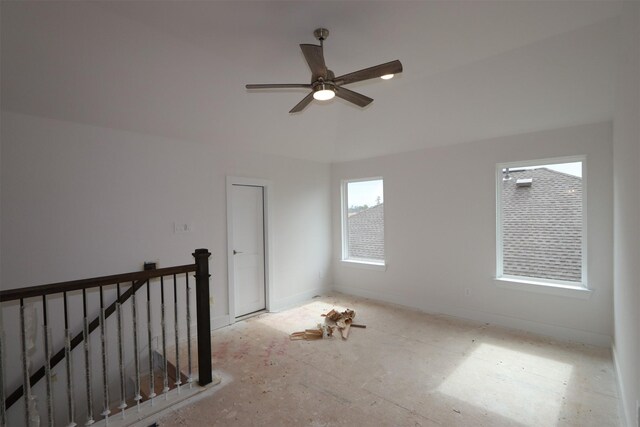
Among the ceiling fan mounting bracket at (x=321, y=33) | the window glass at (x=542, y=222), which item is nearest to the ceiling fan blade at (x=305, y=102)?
the ceiling fan mounting bracket at (x=321, y=33)

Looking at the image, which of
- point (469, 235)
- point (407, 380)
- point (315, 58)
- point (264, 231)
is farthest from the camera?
point (264, 231)

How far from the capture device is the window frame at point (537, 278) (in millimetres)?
3457

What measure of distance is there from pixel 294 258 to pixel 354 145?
2.20m

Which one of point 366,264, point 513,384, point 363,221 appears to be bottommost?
point 513,384

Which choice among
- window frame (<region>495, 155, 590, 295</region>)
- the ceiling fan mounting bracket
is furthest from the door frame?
window frame (<region>495, 155, 590, 295</region>)

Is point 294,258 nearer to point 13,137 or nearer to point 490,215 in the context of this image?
point 490,215

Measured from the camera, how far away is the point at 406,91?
3730 mm

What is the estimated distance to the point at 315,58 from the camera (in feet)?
6.57

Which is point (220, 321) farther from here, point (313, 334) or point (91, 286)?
point (91, 286)

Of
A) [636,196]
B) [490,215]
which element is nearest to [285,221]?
[490,215]

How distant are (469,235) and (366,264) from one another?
5.95ft

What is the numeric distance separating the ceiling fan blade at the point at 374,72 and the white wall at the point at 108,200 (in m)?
2.40

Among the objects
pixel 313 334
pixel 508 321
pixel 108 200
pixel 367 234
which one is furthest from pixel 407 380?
pixel 108 200

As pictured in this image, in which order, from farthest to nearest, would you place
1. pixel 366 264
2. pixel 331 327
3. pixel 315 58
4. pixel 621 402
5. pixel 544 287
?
pixel 366 264 → pixel 331 327 → pixel 544 287 → pixel 621 402 → pixel 315 58
